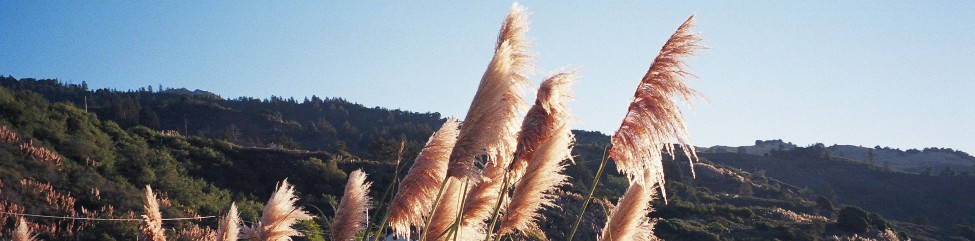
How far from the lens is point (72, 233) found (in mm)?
10375

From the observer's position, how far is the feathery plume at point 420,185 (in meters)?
2.58

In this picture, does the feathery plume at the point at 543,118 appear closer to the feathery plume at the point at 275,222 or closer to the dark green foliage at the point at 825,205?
the feathery plume at the point at 275,222

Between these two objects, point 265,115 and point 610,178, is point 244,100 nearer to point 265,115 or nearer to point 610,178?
point 265,115

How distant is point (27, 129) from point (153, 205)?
17387mm

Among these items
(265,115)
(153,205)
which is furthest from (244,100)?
(153,205)

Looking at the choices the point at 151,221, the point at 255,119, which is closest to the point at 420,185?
the point at 151,221

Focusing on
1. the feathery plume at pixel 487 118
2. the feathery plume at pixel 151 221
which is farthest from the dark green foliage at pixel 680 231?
the feathery plume at pixel 487 118

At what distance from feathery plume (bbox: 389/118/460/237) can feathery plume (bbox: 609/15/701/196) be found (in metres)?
0.60

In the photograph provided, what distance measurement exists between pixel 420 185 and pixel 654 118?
0.85 meters

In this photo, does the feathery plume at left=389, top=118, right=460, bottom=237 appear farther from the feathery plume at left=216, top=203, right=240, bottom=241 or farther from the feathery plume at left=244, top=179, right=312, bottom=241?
the feathery plume at left=216, top=203, right=240, bottom=241

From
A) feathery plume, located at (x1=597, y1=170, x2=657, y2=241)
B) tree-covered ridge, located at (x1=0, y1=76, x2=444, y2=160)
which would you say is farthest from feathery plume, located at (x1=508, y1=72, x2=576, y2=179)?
tree-covered ridge, located at (x1=0, y1=76, x2=444, y2=160)

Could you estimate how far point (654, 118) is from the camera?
95.7 inches

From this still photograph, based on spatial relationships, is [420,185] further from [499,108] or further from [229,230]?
[229,230]

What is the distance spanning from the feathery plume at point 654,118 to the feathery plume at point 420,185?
60cm
